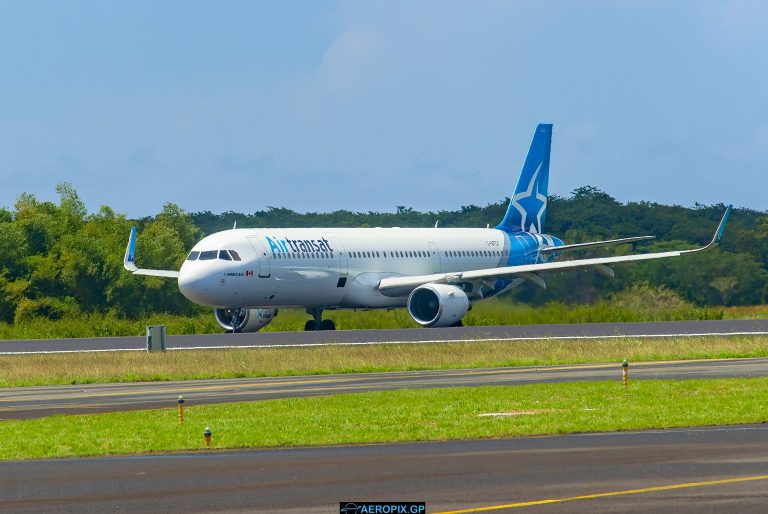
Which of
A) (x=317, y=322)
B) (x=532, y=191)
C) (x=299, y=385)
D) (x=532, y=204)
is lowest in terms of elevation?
(x=299, y=385)

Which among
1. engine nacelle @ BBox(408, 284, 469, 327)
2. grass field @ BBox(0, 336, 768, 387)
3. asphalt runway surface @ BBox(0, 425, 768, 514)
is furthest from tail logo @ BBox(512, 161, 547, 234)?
asphalt runway surface @ BBox(0, 425, 768, 514)

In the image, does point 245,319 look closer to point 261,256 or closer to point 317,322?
point 317,322

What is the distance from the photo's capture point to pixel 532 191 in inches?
2862

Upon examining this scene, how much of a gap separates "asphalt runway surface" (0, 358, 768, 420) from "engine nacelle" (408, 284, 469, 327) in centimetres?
1704

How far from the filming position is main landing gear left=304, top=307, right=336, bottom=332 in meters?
61.8

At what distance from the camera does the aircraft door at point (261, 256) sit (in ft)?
186

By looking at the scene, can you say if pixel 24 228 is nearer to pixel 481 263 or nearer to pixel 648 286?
pixel 481 263

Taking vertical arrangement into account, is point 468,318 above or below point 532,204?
below

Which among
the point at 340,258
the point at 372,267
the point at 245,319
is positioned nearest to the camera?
the point at 340,258

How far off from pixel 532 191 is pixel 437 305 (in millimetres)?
13904

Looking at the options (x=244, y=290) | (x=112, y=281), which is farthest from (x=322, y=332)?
(x=112, y=281)

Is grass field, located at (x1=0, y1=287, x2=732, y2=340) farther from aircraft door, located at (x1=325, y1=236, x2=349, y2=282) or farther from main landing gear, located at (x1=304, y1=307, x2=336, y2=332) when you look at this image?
aircraft door, located at (x1=325, y1=236, x2=349, y2=282)

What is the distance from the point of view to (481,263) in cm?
6875

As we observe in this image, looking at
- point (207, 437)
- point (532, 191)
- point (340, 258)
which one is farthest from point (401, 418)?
point (532, 191)
